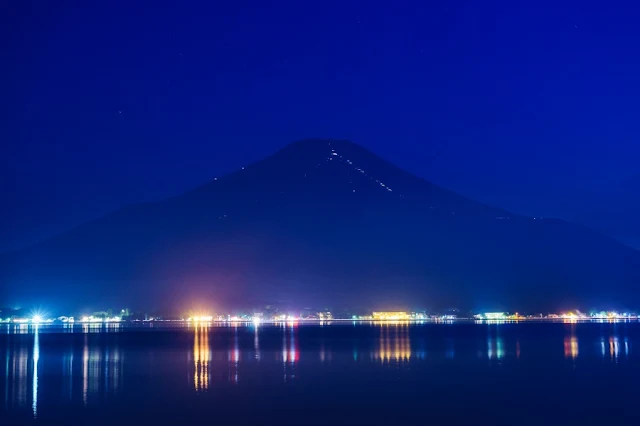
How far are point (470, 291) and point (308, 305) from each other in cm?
3774

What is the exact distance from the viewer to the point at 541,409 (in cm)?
2598

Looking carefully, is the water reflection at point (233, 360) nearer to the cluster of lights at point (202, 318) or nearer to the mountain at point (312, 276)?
the cluster of lights at point (202, 318)

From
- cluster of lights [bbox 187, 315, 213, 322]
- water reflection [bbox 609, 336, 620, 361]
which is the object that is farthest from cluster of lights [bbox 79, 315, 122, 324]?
water reflection [bbox 609, 336, 620, 361]

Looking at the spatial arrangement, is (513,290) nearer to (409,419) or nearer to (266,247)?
(266,247)

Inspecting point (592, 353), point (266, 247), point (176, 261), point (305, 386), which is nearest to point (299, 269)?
point (266, 247)

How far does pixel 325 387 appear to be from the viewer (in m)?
32.0

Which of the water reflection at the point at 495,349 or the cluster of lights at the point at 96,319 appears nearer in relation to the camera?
the water reflection at the point at 495,349

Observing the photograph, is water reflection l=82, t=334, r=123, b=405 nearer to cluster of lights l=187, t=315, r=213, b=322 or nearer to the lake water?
the lake water

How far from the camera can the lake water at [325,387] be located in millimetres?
24906

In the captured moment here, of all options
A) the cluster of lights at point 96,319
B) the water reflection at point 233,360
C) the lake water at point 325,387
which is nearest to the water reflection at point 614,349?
the lake water at point 325,387

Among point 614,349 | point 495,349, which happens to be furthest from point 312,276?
point 614,349

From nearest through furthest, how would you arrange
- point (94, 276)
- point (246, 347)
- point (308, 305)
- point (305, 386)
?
point (305, 386)
point (246, 347)
point (308, 305)
point (94, 276)

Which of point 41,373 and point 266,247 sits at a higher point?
point 266,247

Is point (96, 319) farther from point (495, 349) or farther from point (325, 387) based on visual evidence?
point (325, 387)
